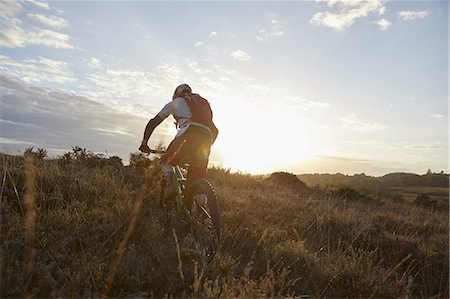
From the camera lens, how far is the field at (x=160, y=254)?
13.4ft

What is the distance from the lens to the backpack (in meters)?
6.32

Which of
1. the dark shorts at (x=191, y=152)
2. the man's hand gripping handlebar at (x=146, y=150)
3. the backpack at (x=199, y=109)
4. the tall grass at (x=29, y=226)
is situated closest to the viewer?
the tall grass at (x=29, y=226)

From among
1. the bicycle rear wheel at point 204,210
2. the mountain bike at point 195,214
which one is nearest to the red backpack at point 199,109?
Answer: the mountain bike at point 195,214

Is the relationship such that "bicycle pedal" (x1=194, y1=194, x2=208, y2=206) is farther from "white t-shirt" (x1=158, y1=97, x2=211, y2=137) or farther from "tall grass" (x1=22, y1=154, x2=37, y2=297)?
"tall grass" (x1=22, y1=154, x2=37, y2=297)

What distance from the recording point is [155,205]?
8125 millimetres

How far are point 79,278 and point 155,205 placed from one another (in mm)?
4217

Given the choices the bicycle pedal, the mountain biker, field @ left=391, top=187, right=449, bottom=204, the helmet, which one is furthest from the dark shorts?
field @ left=391, top=187, right=449, bottom=204

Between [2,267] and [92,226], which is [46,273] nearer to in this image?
[2,267]

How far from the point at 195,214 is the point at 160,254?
109 cm

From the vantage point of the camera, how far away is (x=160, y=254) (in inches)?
202

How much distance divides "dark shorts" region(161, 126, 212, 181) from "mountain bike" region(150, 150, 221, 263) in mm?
162

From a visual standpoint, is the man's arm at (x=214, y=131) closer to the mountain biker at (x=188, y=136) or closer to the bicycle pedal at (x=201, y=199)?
the mountain biker at (x=188, y=136)

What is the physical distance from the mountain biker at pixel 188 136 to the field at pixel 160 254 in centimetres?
80

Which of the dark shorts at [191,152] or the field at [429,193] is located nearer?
the dark shorts at [191,152]
